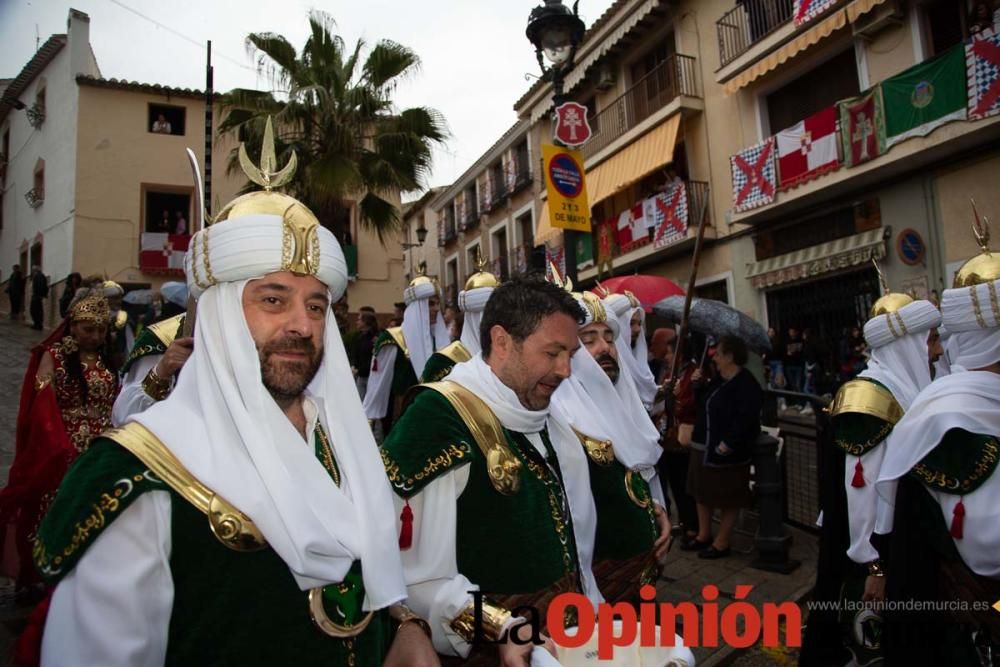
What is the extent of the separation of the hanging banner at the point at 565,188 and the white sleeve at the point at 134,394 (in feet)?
13.5

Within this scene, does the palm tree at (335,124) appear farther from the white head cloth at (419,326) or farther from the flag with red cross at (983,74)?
the flag with red cross at (983,74)

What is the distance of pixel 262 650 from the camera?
1.42 meters

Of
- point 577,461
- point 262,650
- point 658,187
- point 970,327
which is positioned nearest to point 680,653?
point 577,461

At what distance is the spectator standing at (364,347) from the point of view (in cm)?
942

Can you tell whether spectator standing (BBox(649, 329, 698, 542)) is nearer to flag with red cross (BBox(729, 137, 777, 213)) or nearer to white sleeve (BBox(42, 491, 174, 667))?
white sleeve (BBox(42, 491, 174, 667))

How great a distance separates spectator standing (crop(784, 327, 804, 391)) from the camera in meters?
13.2

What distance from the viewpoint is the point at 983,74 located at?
9.84 meters

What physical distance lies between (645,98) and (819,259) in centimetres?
750

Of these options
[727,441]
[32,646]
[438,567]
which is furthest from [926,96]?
[32,646]

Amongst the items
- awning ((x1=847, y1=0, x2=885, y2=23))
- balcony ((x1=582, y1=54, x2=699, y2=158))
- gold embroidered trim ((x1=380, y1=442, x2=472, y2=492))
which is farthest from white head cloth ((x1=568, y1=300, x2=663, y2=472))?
balcony ((x1=582, y1=54, x2=699, y2=158))

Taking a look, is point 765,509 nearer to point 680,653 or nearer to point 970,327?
point 970,327

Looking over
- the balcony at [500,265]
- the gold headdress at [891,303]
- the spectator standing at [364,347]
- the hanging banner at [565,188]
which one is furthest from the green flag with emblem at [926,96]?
the balcony at [500,265]

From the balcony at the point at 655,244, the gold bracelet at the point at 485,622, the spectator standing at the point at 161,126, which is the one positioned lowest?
the gold bracelet at the point at 485,622

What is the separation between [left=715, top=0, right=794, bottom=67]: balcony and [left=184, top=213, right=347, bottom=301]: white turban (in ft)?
47.5
